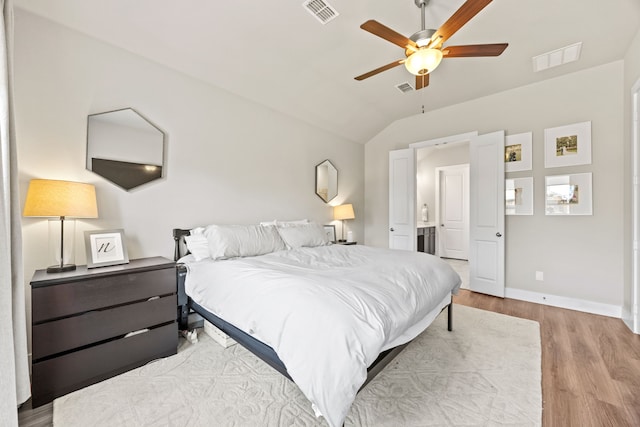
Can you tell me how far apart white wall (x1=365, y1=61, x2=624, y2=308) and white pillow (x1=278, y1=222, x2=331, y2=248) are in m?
2.83

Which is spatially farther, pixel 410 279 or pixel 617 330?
pixel 617 330

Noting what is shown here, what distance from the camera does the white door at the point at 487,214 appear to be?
152 inches

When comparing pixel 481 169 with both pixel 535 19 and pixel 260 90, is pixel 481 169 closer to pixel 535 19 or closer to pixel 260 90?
pixel 535 19

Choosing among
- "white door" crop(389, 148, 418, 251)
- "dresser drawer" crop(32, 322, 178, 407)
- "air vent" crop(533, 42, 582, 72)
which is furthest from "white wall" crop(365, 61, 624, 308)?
"dresser drawer" crop(32, 322, 178, 407)

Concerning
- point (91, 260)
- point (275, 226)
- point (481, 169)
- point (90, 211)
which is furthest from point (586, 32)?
point (91, 260)

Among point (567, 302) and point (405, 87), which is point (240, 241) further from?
point (567, 302)

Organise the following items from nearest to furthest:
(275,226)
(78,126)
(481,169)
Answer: (78,126), (275,226), (481,169)

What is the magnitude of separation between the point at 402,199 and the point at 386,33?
3291 millimetres

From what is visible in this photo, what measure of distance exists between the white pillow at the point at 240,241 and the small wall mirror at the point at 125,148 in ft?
2.76

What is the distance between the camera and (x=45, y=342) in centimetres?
171

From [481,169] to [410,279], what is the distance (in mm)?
2986

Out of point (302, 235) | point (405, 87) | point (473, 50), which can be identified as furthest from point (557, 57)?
point (302, 235)

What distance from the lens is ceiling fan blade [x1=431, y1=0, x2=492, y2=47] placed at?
1.67 m

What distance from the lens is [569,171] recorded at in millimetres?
3434
